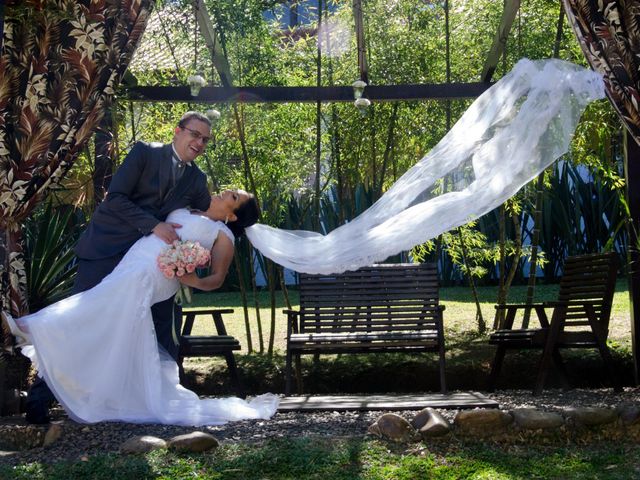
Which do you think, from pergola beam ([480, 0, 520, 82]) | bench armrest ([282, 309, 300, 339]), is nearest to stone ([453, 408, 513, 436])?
bench armrest ([282, 309, 300, 339])

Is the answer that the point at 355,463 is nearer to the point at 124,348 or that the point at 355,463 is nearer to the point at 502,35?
the point at 124,348

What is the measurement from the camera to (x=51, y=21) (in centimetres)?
591

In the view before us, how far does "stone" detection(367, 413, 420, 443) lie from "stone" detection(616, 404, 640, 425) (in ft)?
3.29

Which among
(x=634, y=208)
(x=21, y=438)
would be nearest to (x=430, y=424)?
(x=21, y=438)

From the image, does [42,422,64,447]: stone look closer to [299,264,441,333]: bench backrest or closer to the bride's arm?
the bride's arm

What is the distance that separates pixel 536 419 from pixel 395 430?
0.67 m

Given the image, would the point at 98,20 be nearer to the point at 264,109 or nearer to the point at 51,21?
the point at 51,21

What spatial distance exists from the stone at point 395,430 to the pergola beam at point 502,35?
359 centimetres

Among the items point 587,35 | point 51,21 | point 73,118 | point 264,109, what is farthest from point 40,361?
point 264,109

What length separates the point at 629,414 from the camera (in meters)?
4.99

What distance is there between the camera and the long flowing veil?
558 cm

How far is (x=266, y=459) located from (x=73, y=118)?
245 cm

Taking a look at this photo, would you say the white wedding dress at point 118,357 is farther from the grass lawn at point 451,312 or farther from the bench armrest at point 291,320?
the grass lawn at point 451,312

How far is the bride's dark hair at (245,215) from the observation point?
5.97 meters
